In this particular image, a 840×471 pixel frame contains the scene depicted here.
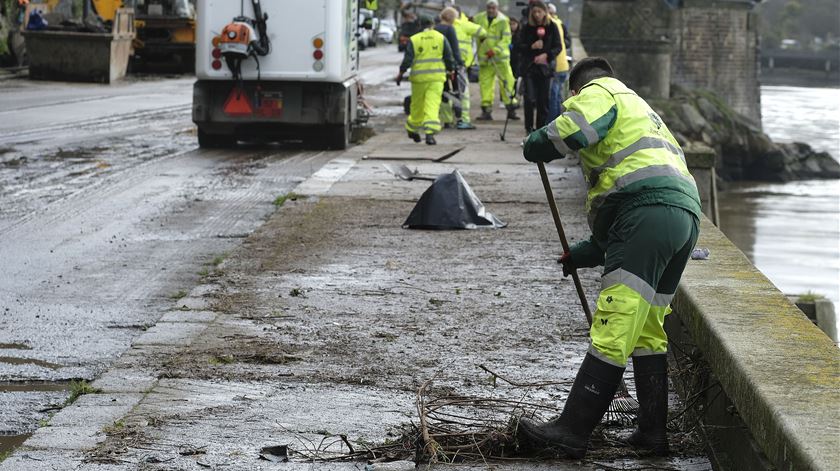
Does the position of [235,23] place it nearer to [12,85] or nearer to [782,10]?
[12,85]

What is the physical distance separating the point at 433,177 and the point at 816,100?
65.5 meters

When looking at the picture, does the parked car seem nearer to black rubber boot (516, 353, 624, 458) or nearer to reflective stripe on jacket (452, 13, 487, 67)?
reflective stripe on jacket (452, 13, 487, 67)

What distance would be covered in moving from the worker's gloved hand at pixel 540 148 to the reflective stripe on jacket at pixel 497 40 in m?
16.7

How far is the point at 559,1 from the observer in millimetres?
68188

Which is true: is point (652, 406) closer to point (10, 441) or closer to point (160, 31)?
point (10, 441)

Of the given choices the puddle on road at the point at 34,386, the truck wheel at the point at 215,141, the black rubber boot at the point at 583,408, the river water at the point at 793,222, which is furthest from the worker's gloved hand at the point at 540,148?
the river water at the point at 793,222

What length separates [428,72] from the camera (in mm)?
17672

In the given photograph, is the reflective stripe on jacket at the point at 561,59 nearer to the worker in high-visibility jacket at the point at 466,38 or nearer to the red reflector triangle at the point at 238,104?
the worker in high-visibility jacket at the point at 466,38

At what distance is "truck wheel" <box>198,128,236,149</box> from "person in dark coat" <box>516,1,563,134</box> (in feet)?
12.9

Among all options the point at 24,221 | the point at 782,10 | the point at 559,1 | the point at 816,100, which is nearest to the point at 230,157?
the point at 24,221

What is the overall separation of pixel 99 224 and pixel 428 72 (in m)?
7.28

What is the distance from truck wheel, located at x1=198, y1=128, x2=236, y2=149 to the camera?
58.2ft

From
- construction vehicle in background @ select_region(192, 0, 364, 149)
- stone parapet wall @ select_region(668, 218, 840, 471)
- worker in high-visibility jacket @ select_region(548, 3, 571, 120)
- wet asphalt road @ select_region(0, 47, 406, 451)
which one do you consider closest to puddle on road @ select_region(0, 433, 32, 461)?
wet asphalt road @ select_region(0, 47, 406, 451)

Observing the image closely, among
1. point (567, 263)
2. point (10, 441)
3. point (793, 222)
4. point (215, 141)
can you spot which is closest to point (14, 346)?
point (10, 441)
